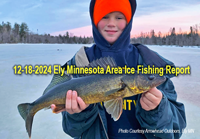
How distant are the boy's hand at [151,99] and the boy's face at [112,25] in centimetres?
96

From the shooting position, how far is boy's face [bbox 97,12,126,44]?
7.38 feet

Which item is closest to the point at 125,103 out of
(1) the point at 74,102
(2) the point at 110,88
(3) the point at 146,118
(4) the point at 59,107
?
(3) the point at 146,118

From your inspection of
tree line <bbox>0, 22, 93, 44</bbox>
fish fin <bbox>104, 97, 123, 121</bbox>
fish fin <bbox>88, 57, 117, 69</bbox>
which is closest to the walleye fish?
fish fin <bbox>104, 97, 123, 121</bbox>

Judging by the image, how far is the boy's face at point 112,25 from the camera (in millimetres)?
2248

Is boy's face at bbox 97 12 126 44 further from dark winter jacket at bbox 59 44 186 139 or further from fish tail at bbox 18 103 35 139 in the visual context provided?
fish tail at bbox 18 103 35 139

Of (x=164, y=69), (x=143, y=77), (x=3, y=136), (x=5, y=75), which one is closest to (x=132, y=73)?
(x=143, y=77)

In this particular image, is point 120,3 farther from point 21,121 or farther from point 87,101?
point 21,121

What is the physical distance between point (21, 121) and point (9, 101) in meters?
1.02

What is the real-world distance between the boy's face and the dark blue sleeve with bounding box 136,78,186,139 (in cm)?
93

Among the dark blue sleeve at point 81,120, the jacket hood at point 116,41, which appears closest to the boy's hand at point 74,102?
the dark blue sleeve at point 81,120

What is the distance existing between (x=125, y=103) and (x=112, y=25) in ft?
3.39

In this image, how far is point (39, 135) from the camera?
10.4 feet

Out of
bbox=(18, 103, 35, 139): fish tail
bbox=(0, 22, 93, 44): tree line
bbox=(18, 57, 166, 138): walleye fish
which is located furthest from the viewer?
bbox=(0, 22, 93, 44): tree line

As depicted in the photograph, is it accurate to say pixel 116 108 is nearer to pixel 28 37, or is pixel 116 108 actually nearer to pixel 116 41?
pixel 116 41
